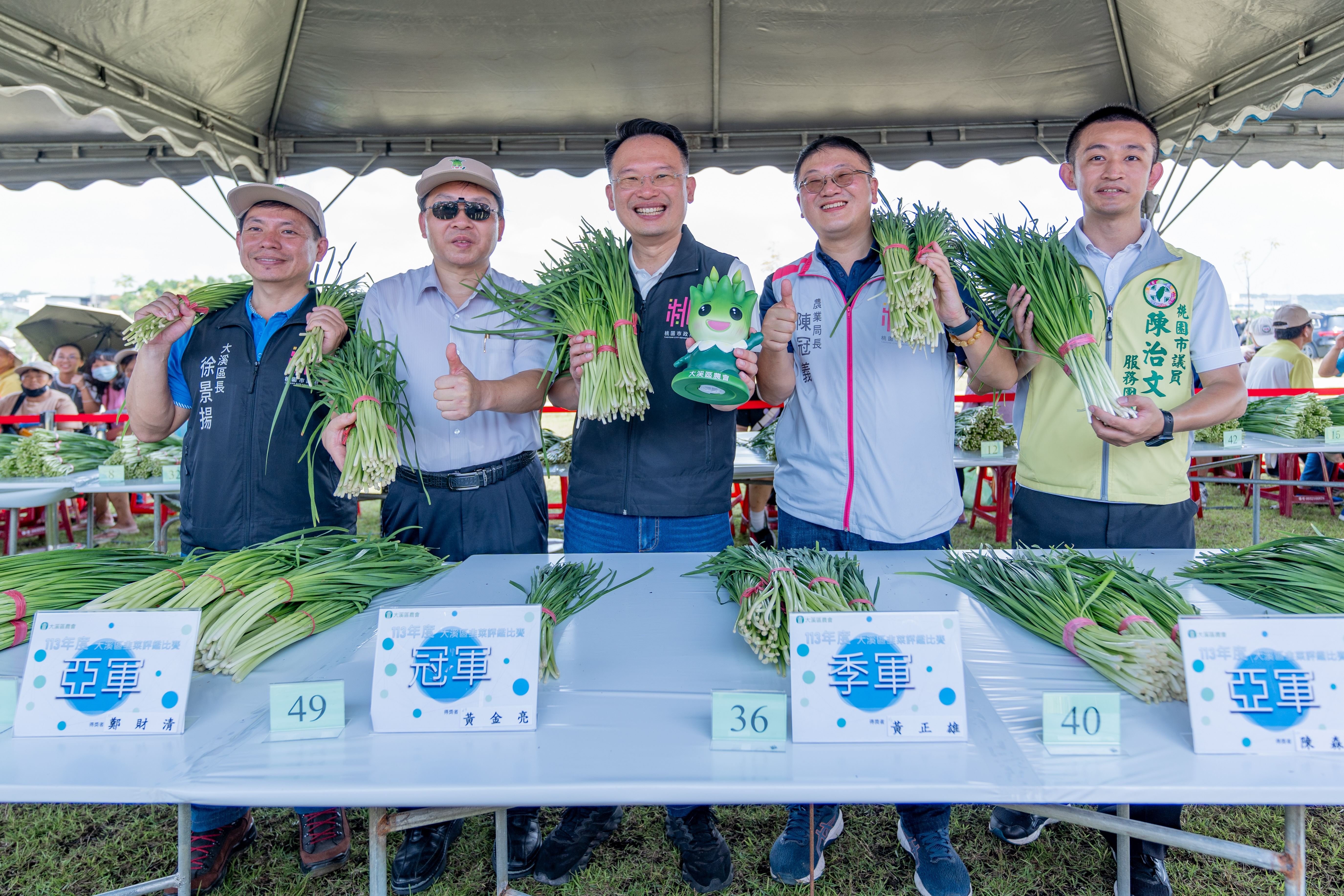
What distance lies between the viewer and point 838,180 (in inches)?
78.5

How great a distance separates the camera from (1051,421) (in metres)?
2.16

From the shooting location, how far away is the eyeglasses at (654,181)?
1998 millimetres

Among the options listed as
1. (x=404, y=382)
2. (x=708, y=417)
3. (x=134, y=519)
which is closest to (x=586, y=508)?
(x=708, y=417)

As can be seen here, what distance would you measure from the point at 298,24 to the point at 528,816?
489 centimetres

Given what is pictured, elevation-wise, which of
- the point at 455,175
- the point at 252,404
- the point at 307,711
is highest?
the point at 455,175

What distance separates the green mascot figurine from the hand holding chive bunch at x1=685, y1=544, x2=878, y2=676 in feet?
1.32

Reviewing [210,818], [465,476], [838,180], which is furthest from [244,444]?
[838,180]

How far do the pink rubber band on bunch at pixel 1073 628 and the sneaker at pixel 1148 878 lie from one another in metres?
0.85

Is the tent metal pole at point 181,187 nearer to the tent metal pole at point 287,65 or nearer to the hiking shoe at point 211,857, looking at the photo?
the tent metal pole at point 287,65

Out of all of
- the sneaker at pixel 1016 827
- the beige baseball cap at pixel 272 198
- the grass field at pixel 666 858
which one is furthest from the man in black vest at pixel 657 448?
the beige baseball cap at pixel 272 198

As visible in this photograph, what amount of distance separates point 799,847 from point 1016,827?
2.24 ft

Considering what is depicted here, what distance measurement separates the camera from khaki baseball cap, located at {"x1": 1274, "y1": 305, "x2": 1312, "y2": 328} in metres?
6.41

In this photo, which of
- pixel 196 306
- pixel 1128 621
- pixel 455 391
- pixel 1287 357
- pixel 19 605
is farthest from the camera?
pixel 1287 357

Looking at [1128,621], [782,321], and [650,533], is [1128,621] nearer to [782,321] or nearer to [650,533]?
[782,321]
